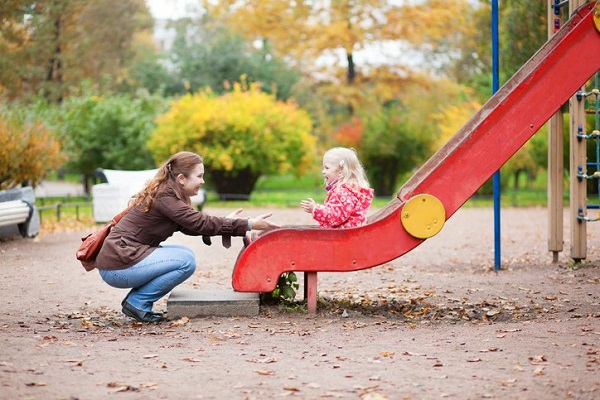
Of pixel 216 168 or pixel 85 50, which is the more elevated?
pixel 85 50

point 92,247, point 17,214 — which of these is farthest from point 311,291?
point 17,214

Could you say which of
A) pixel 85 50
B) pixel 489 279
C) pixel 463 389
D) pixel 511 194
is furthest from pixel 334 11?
pixel 463 389

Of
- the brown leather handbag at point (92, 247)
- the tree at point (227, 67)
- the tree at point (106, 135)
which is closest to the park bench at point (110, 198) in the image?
the tree at point (106, 135)

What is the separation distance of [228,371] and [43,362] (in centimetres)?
118

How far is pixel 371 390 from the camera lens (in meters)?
4.48

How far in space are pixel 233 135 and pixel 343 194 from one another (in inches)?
609

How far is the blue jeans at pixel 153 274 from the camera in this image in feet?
21.0

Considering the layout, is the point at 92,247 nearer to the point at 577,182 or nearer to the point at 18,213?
the point at 577,182

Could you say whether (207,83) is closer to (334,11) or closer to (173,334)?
(334,11)

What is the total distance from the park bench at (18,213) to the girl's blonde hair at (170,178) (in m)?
6.49

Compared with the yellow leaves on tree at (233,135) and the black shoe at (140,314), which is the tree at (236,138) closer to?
the yellow leaves on tree at (233,135)

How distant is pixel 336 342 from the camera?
19.0 ft

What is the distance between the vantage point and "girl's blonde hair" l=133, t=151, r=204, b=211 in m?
6.46

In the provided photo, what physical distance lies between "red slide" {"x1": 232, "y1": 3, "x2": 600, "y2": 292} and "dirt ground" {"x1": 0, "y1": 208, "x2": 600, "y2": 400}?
0.47 metres
